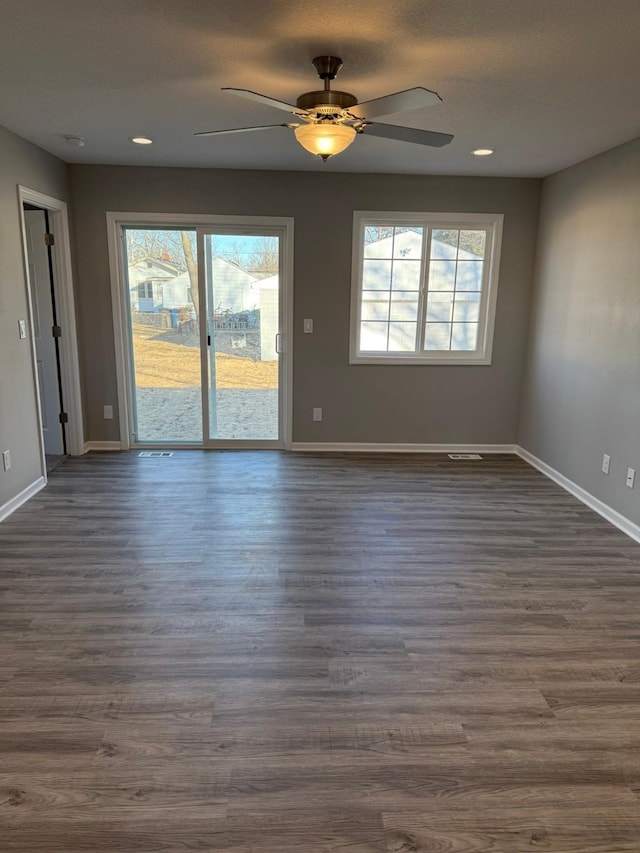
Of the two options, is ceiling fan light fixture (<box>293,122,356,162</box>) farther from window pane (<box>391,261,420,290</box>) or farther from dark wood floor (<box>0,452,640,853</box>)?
window pane (<box>391,261,420,290</box>)

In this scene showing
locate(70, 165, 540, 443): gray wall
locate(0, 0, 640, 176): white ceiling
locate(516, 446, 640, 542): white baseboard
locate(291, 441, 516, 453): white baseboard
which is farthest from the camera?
locate(291, 441, 516, 453): white baseboard

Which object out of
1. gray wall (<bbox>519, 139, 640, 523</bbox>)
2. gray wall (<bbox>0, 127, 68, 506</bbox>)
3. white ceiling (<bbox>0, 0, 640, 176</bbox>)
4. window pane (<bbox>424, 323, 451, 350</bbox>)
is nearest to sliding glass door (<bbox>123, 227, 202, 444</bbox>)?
gray wall (<bbox>0, 127, 68, 506</bbox>)

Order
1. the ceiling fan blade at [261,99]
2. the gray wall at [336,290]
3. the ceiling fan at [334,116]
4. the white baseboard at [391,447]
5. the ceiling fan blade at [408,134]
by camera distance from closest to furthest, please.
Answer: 1. the ceiling fan blade at [261,99]
2. the ceiling fan at [334,116]
3. the ceiling fan blade at [408,134]
4. the gray wall at [336,290]
5. the white baseboard at [391,447]

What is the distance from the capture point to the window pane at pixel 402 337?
5102 millimetres

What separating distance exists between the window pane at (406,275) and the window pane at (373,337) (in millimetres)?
401

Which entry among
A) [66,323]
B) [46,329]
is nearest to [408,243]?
[66,323]

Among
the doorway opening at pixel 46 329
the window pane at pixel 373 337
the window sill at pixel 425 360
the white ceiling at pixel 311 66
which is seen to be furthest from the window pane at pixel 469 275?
the doorway opening at pixel 46 329

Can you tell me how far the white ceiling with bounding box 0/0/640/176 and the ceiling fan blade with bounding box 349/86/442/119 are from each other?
25 centimetres

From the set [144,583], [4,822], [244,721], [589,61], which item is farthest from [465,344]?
[4,822]

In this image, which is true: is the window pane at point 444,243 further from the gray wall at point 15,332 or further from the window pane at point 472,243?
the gray wall at point 15,332

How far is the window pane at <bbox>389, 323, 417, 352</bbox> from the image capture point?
5.10 metres

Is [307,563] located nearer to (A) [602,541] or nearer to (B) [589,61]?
(A) [602,541]

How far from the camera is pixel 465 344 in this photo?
5.18m

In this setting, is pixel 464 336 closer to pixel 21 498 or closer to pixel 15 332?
pixel 15 332
